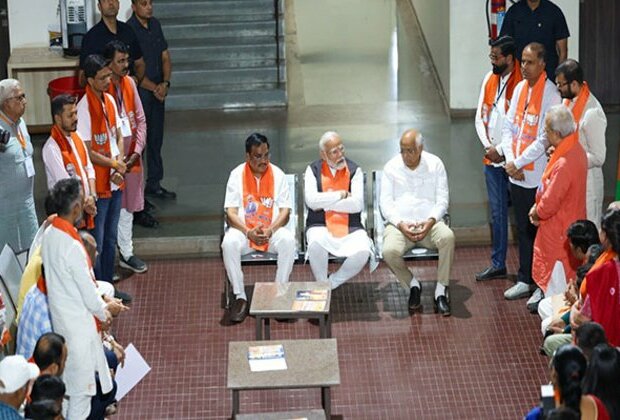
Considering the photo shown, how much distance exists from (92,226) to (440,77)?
6.39 metres

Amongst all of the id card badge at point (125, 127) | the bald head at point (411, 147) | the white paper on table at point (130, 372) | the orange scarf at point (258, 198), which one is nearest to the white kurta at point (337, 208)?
the orange scarf at point (258, 198)

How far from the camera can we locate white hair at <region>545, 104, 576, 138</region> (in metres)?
8.32

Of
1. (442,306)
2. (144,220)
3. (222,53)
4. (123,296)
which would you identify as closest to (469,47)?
(222,53)

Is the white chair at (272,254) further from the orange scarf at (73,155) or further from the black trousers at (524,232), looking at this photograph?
the black trousers at (524,232)

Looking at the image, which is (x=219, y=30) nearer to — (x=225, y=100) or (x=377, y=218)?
(x=225, y=100)

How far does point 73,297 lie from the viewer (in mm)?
6855

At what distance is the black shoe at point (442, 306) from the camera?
9047 millimetres

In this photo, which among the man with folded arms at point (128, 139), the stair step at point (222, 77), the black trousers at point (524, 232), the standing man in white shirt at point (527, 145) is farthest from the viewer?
the stair step at point (222, 77)

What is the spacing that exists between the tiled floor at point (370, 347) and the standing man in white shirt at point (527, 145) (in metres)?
0.25

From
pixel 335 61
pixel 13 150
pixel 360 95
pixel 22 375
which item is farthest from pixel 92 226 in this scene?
pixel 335 61

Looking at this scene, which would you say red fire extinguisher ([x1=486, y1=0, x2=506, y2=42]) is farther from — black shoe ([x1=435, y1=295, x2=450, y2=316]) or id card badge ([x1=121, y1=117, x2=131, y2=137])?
id card badge ([x1=121, y1=117, x2=131, y2=137])

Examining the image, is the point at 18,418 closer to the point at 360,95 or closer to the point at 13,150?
the point at 13,150

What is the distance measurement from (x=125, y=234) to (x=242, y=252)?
1.21 m

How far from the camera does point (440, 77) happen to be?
14.3 m
